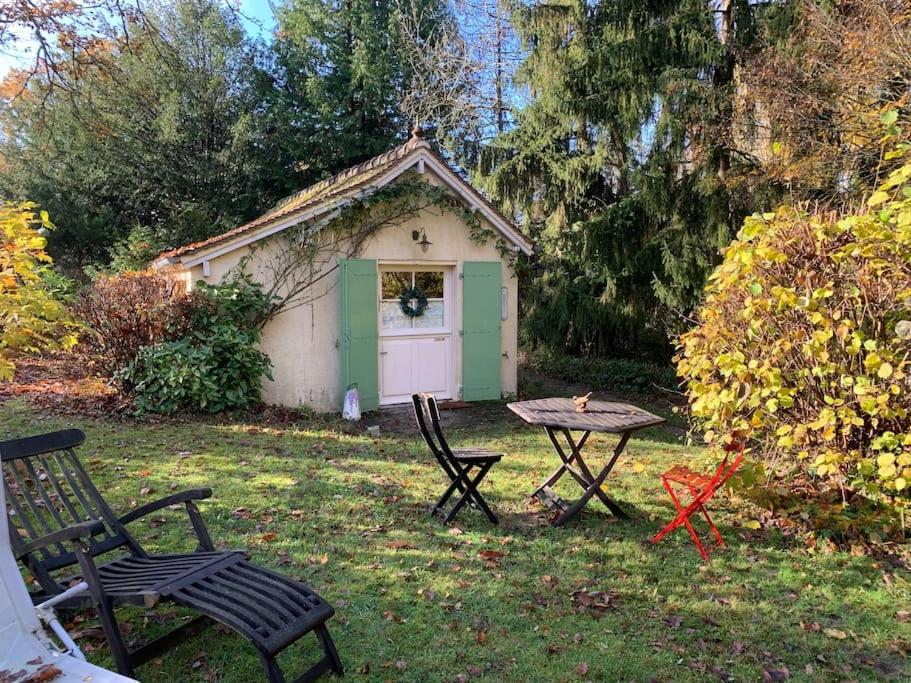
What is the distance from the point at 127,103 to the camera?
18.0 meters

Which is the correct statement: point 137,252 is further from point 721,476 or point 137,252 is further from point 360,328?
point 721,476

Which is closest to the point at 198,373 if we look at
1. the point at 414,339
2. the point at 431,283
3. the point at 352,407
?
the point at 352,407

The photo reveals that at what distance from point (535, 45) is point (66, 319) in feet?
35.4

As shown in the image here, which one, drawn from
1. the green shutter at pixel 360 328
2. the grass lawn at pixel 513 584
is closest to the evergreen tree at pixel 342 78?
the green shutter at pixel 360 328

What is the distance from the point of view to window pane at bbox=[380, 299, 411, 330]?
947 cm

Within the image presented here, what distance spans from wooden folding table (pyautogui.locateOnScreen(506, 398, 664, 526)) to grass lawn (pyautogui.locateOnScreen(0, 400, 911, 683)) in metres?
0.17

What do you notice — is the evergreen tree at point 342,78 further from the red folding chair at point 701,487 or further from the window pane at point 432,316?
the red folding chair at point 701,487

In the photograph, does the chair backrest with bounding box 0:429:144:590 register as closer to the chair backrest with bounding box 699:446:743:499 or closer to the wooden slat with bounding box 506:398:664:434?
the wooden slat with bounding box 506:398:664:434

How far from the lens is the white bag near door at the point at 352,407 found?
28.4 ft

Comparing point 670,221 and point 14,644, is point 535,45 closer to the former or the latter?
point 670,221

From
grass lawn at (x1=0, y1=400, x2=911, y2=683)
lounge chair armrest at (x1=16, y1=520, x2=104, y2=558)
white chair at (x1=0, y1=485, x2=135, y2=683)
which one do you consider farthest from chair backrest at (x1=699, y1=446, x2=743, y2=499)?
lounge chair armrest at (x1=16, y1=520, x2=104, y2=558)

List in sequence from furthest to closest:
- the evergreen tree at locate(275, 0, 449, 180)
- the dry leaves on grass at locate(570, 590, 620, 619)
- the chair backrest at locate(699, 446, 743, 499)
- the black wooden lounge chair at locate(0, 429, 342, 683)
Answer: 1. the evergreen tree at locate(275, 0, 449, 180)
2. the chair backrest at locate(699, 446, 743, 499)
3. the dry leaves on grass at locate(570, 590, 620, 619)
4. the black wooden lounge chair at locate(0, 429, 342, 683)

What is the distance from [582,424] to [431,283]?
5888mm

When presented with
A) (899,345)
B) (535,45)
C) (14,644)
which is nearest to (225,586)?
(14,644)
